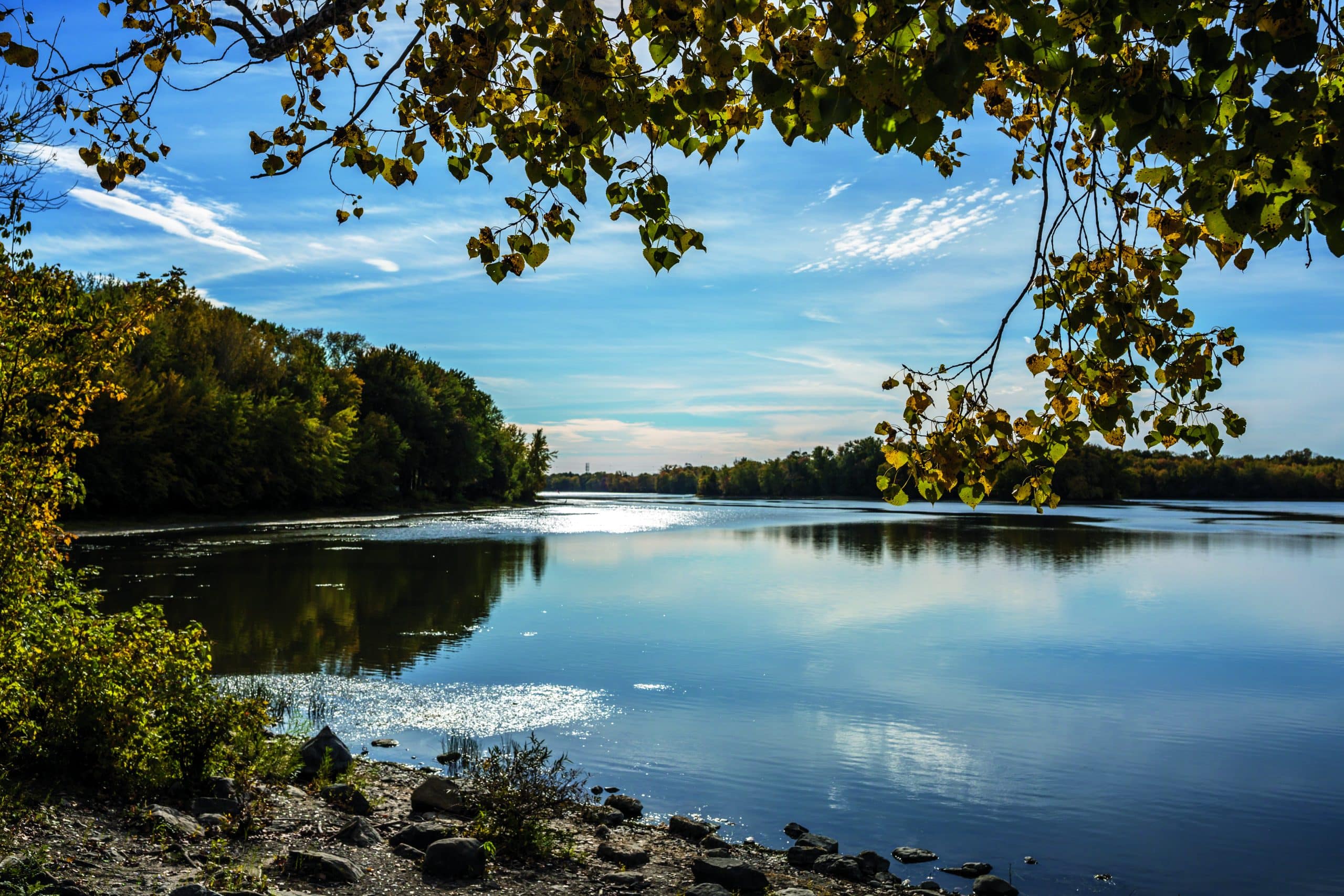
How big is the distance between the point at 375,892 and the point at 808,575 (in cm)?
2570

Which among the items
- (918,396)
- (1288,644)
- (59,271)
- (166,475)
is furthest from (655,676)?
(166,475)

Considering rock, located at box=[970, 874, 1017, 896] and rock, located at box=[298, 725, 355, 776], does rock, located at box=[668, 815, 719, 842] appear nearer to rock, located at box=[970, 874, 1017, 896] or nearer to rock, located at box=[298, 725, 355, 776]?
rock, located at box=[970, 874, 1017, 896]

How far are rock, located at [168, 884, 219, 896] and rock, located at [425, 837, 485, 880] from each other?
1.64 meters

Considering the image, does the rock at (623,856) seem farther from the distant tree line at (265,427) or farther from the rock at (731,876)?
the distant tree line at (265,427)

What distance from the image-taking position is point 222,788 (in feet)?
22.5

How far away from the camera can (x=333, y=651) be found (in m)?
15.2

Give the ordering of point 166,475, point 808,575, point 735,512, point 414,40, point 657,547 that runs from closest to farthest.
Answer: point 414,40 → point 808,575 → point 657,547 → point 166,475 → point 735,512

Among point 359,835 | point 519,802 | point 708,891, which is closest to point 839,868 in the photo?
point 708,891

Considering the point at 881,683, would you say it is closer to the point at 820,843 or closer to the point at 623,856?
the point at 820,843

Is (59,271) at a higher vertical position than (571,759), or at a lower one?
higher

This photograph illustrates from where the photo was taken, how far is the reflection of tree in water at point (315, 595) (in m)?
15.3

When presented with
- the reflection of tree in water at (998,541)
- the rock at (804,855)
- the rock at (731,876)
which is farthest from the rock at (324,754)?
the reflection of tree in water at (998,541)

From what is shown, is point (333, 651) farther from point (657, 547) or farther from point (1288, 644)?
point (657, 547)

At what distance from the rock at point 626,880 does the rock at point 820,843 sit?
5.97ft
